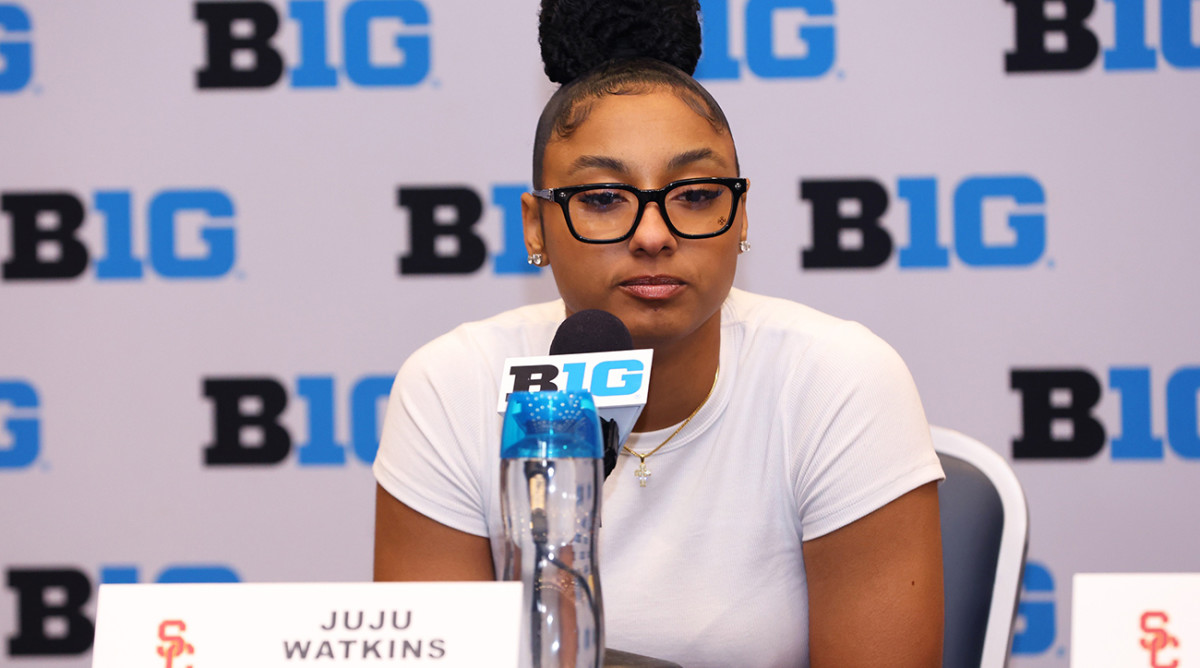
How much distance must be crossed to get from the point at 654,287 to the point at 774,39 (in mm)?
1217

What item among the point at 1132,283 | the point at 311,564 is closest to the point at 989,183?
the point at 1132,283

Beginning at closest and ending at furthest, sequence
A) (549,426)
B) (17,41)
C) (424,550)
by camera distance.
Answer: (549,426) < (424,550) < (17,41)

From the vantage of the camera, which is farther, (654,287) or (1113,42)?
(1113,42)

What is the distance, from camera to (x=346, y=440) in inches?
92.2

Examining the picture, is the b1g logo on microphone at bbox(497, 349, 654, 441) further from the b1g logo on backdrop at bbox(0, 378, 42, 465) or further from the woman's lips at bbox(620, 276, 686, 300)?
the b1g logo on backdrop at bbox(0, 378, 42, 465)

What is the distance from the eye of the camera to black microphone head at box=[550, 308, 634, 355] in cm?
92

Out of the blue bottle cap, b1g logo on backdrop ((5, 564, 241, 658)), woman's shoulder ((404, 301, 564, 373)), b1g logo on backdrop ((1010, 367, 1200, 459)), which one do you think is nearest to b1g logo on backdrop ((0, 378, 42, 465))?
b1g logo on backdrop ((5, 564, 241, 658))

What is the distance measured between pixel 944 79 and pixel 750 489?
49.7 inches

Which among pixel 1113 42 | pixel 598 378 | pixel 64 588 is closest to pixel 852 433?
pixel 598 378

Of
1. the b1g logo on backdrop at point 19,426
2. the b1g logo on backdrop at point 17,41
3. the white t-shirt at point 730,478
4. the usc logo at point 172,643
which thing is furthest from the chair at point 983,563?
the b1g logo on backdrop at point 17,41

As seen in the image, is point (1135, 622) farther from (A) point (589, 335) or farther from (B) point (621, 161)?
(B) point (621, 161)

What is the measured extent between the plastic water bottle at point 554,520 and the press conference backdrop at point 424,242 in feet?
5.12

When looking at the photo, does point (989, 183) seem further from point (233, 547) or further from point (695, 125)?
point (233, 547)

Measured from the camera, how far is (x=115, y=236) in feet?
7.73
